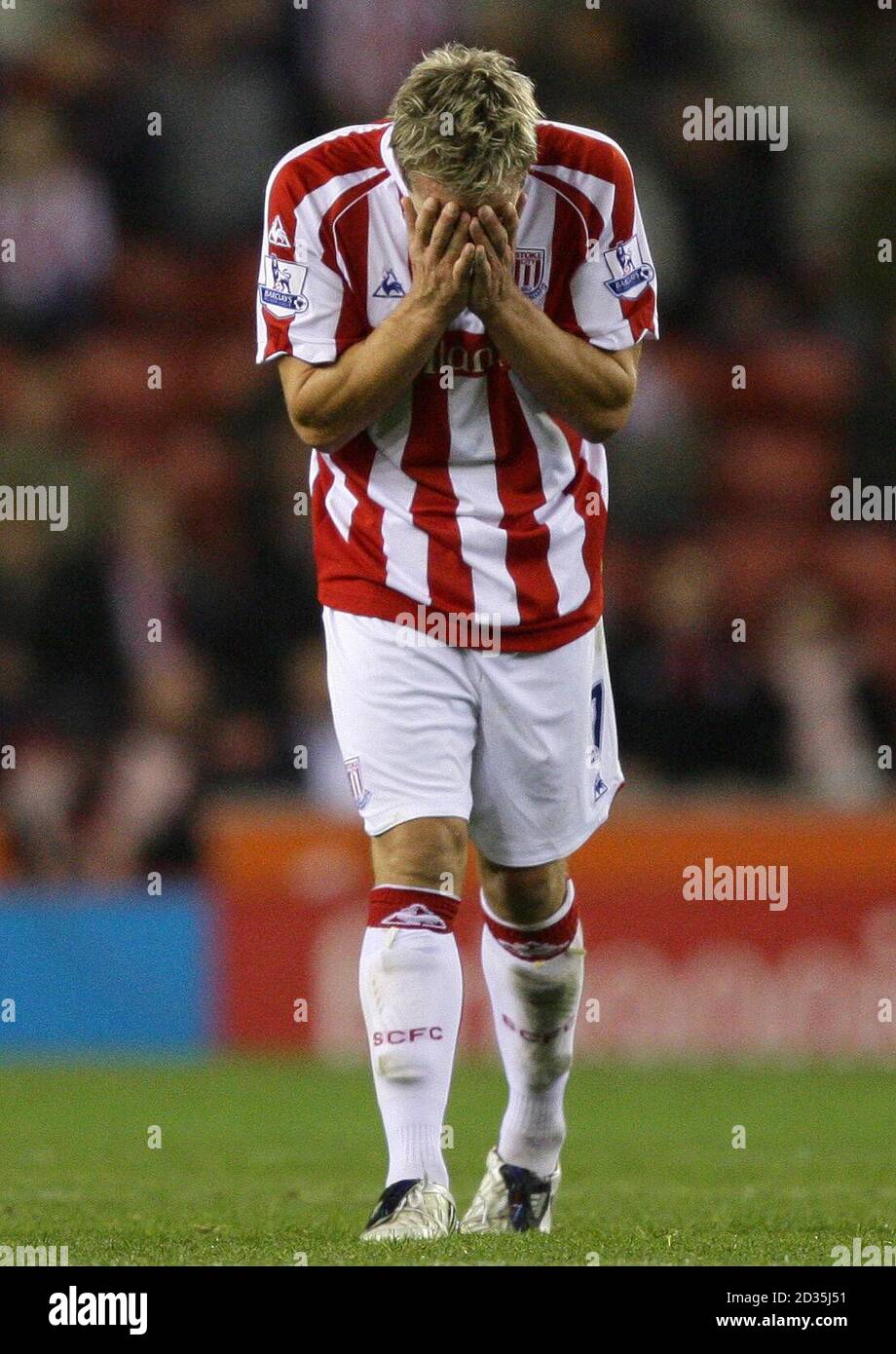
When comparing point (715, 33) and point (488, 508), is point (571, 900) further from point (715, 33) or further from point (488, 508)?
point (715, 33)

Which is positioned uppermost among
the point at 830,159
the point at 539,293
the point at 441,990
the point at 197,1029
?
the point at 830,159

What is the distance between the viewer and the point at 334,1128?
7.64 meters

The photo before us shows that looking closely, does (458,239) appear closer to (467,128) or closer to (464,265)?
(464,265)

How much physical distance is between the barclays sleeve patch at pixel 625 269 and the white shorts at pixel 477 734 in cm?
72

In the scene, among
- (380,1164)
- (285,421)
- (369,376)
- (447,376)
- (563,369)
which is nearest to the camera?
(369,376)

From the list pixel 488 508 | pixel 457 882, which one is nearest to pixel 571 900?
pixel 457 882

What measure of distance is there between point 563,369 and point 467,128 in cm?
52

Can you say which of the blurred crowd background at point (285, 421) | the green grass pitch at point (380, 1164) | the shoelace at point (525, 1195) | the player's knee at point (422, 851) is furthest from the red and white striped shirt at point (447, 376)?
the blurred crowd background at point (285, 421)

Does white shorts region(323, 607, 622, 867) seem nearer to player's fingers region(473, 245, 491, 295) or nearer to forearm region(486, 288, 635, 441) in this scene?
forearm region(486, 288, 635, 441)

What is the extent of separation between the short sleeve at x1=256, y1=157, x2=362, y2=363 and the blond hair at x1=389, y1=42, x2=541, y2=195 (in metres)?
0.27

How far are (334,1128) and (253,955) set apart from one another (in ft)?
9.07

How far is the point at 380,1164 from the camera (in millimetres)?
6590

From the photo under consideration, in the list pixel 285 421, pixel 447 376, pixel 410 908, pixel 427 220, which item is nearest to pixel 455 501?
pixel 447 376

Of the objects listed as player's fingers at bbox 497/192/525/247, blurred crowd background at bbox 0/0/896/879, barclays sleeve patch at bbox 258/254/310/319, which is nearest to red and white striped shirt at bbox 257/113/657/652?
barclays sleeve patch at bbox 258/254/310/319
